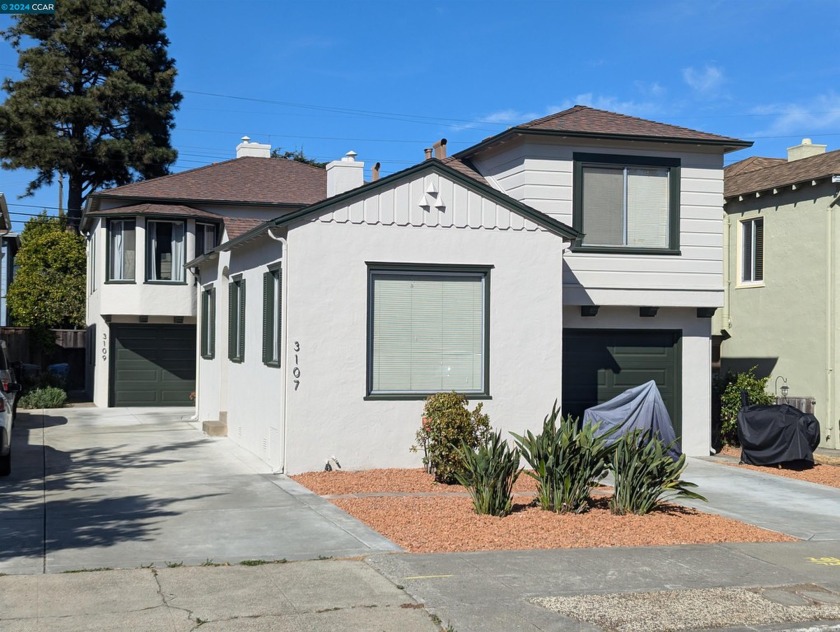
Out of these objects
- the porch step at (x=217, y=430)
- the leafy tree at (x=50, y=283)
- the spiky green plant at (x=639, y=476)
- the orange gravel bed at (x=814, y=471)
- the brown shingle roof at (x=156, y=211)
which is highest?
the brown shingle roof at (x=156, y=211)

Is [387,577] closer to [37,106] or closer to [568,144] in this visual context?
[568,144]

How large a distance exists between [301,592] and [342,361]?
643 centimetres

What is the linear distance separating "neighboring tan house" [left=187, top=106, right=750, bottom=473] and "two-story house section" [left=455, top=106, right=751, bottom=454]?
0.03 metres

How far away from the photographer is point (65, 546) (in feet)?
29.8

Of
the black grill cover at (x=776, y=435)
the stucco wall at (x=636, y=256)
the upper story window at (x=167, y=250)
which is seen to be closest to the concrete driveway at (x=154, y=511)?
the stucco wall at (x=636, y=256)

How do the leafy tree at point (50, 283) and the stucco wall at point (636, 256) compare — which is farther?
the leafy tree at point (50, 283)

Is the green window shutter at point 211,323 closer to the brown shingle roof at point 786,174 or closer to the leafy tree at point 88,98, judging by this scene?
the brown shingle roof at point 786,174

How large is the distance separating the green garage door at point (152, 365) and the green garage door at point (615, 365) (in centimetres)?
1219

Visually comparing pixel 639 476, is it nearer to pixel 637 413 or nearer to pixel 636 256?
pixel 637 413

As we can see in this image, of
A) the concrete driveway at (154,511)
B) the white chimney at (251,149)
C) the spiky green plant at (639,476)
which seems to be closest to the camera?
the concrete driveway at (154,511)

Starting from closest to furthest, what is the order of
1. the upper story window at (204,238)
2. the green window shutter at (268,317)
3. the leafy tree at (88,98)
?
the green window shutter at (268,317), the upper story window at (204,238), the leafy tree at (88,98)

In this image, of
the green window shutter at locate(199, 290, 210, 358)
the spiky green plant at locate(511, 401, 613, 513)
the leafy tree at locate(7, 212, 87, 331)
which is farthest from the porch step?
the leafy tree at locate(7, 212, 87, 331)

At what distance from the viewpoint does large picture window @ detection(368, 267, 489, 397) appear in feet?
46.5

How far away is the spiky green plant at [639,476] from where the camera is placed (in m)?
10.9
